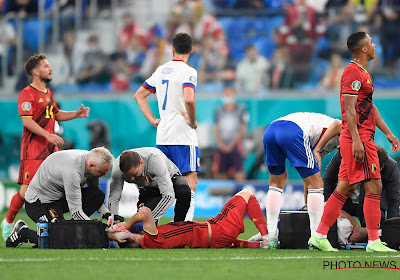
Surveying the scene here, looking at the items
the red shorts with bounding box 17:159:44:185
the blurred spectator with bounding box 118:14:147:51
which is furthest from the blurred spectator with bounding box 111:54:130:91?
the red shorts with bounding box 17:159:44:185

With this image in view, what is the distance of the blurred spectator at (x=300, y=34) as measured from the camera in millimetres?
16375

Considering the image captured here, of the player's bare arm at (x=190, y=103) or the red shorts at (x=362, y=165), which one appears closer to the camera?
the red shorts at (x=362, y=165)

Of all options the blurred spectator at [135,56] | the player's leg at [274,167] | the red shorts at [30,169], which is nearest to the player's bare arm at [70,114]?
the red shorts at [30,169]

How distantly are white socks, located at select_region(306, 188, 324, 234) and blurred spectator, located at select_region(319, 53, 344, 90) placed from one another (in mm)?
8471

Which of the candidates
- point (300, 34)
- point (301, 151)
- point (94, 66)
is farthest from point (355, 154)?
point (94, 66)

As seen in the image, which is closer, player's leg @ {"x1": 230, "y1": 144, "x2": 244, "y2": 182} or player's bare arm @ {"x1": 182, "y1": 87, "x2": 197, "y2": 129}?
player's bare arm @ {"x1": 182, "y1": 87, "x2": 197, "y2": 129}

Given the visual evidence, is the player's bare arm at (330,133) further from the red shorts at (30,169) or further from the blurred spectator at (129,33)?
the blurred spectator at (129,33)

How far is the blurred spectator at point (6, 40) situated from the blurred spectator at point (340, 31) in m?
7.44

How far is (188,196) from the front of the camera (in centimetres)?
827

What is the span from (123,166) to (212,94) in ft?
28.7

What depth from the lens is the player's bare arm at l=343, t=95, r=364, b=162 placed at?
698 centimetres

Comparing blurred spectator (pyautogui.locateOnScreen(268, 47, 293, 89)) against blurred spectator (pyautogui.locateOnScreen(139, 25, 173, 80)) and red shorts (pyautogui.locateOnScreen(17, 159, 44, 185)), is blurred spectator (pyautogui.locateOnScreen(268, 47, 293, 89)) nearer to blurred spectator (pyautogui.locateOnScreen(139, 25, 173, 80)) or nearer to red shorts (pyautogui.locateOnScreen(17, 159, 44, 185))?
blurred spectator (pyautogui.locateOnScreen(139, 25, 173, 80))

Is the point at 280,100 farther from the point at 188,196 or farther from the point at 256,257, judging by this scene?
the point at 256,257

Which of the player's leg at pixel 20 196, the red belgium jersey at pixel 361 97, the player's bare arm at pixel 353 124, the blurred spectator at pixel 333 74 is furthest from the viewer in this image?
the blurred spectator at pixel 333 74
